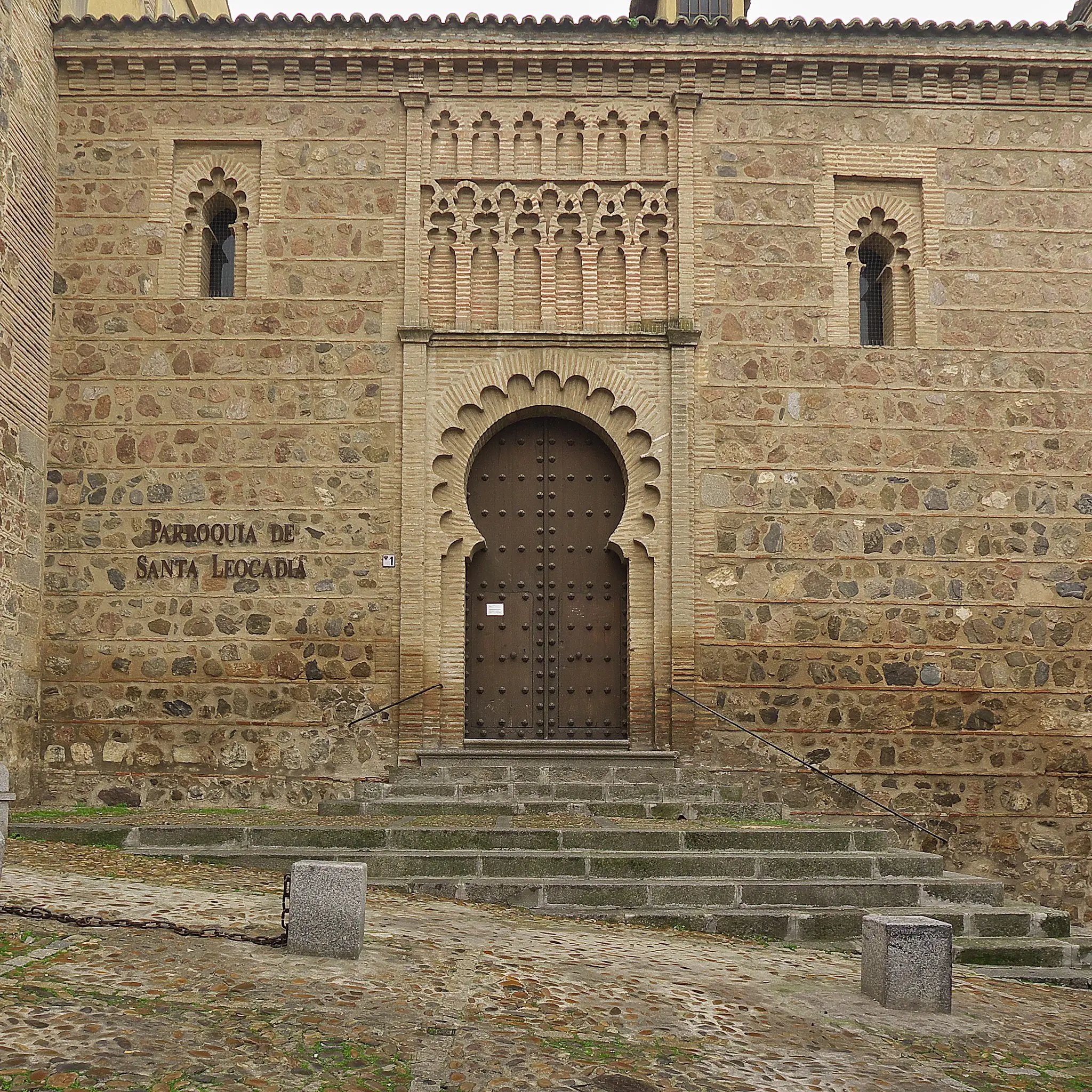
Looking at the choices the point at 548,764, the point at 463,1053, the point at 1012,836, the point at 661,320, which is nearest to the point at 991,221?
the point at 661,320

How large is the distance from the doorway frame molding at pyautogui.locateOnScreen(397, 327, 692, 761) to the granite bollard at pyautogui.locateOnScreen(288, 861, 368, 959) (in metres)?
4.97

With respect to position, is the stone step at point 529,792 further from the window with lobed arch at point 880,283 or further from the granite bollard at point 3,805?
the window with lobed arch at point 880,283

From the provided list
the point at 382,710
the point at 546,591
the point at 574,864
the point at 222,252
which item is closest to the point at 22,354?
the point at 222,252

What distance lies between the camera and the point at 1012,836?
11133mm

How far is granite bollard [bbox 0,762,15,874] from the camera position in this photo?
6.95 m

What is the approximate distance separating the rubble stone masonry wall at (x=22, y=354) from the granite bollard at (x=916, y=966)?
303 inches

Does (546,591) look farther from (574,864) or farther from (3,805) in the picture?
(3,805)

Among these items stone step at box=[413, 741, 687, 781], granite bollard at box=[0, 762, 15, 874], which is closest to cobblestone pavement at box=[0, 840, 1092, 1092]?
granite bollard at box=[0, 762, 15, 874]

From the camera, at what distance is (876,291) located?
12227 millimetres

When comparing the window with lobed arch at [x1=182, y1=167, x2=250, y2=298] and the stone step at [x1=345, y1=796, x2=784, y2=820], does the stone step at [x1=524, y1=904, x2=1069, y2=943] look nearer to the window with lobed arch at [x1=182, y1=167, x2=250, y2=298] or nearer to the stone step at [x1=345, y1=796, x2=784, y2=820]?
the stone step at [x1=345, y1=796, x2=784, y2=820]

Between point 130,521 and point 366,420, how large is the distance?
2.46 m

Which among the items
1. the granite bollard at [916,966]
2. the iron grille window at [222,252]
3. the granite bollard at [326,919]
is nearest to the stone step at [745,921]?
the granite bollard at [916,966]

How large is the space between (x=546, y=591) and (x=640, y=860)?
395 cm

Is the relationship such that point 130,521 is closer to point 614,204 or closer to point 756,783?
point 614,204
